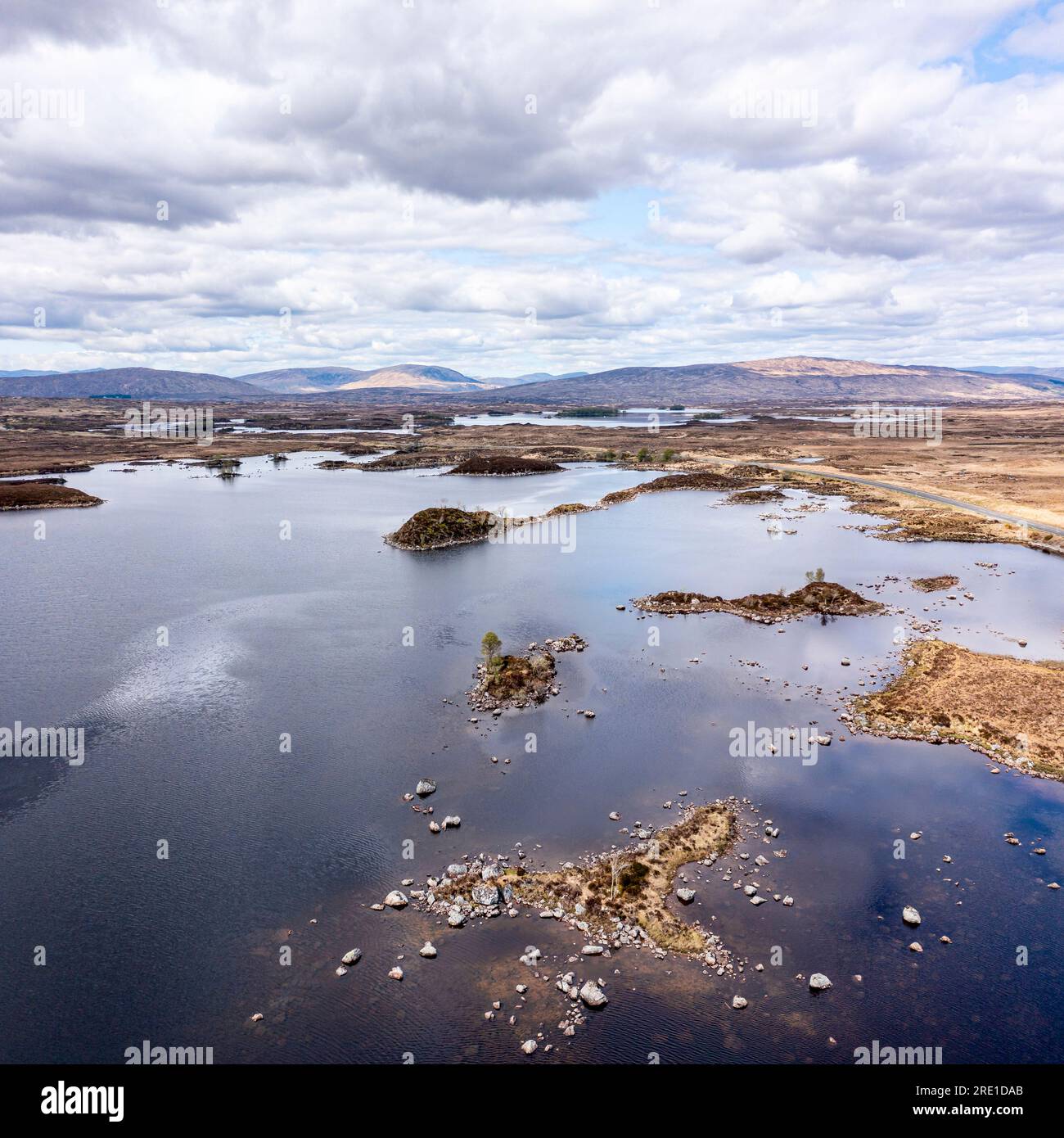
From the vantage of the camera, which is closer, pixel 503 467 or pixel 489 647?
pixel 489 647

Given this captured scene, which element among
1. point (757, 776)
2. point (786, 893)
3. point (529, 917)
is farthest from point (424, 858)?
point (757, 776)

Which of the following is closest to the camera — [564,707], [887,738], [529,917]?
[529,917]

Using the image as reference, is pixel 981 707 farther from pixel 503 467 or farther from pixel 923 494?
pixel 503 467

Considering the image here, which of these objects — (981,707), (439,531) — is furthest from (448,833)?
(439,531)

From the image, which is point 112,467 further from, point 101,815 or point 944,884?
point 944,884

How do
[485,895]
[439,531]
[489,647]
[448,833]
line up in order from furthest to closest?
[439,531] < [489,647] < [448,833] < [485,895]

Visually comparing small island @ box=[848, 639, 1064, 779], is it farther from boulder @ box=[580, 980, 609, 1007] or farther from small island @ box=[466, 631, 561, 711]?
boulder @ box=[580, 980, 609, 1007]

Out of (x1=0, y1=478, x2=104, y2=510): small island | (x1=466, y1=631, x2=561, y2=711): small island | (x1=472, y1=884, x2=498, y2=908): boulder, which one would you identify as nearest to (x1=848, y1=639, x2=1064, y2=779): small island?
(x1=466, y1=631, x2=561, y2=711): small island
